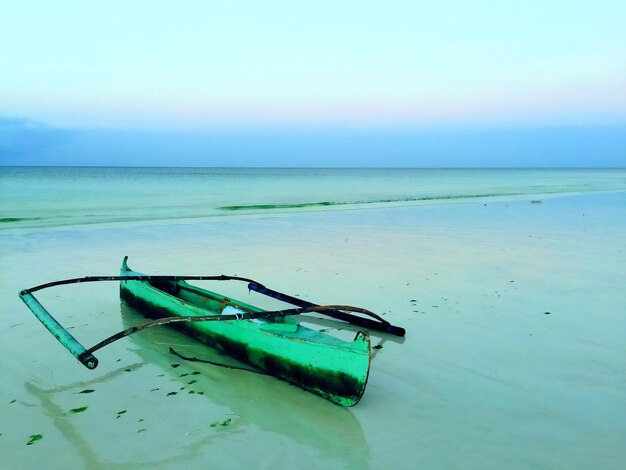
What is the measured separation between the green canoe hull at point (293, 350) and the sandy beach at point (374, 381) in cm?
14

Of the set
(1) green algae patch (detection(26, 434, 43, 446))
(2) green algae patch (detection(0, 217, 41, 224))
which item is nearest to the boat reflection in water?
(1) green algae patch (detection(26, 434, 43, 446))

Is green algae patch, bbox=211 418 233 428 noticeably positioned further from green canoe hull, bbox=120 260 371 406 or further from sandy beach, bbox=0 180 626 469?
green canoe hull, bbox=120 260 371 406

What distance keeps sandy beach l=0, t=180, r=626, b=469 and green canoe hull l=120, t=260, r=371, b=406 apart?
143mm

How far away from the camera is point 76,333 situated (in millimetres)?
5957

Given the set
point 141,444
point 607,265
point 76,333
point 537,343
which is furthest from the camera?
point 607,265

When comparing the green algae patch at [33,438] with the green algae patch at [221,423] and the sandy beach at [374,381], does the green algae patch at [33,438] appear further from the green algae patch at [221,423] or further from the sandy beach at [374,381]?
the green algae patch at [221,423]

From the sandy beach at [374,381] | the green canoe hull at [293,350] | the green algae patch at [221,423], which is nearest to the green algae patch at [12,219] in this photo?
the sandy beach at [374,381]

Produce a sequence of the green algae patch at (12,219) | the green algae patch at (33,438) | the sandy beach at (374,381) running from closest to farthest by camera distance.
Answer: the sandy beach at (374,381), the green algae patch at (33,438), the green algae patch at (12,219)

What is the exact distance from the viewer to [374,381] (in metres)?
4.60

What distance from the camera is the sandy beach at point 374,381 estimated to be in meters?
3.52

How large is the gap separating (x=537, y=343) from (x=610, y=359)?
0.70 m

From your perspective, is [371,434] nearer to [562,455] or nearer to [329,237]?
[562,455]

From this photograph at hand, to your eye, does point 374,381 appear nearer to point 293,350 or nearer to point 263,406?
point 293,350

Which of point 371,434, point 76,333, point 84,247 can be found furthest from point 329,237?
point 371,434
